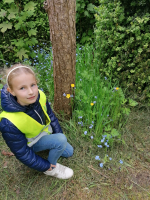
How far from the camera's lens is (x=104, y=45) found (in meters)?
2.42

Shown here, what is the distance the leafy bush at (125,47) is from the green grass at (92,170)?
1.25 feet

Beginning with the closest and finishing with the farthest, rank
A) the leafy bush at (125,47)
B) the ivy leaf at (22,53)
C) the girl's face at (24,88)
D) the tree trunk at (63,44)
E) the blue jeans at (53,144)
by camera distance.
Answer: the girl's face at (24,88) < the tree trunk at (63,44) < the blue jeans at (53,144) < the leafy bush at (125,47) < the ivy leaf at (22,53)

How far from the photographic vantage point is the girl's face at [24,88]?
1.32 m

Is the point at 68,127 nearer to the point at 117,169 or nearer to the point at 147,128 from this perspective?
the point at 117,169

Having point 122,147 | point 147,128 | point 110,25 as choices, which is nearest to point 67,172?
point 122,147

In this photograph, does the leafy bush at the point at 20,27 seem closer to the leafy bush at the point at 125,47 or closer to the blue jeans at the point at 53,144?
the leafy bush at the point at 125,47

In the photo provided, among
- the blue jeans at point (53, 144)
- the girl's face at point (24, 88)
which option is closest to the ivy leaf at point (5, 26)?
the girl's face at point (24, 88)

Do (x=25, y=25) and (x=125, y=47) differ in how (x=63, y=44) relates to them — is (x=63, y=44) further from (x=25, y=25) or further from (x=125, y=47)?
(x=25, y=25)

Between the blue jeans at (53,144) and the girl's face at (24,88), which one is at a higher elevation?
the girl's face at (24,88)

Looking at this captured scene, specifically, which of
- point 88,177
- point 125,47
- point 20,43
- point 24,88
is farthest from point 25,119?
point 20,43

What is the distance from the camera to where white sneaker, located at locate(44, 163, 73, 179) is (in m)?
1.78

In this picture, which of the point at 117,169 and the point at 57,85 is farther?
the point at 57,85

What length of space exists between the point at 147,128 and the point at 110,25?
157 centimetres

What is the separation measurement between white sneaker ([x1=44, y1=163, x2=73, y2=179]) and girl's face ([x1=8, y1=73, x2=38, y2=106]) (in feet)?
2.86
